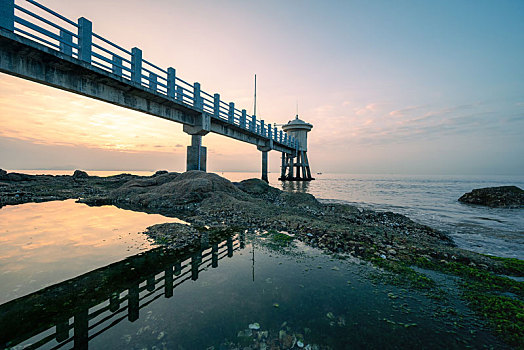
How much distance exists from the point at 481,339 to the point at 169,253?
5.41 meters

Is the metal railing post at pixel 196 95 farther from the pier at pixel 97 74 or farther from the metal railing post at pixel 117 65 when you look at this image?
the metal railing post at pixel 117 65

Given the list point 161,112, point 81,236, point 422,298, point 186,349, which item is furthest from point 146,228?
point 161,112

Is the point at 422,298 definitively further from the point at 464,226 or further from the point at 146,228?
the point at 464,226

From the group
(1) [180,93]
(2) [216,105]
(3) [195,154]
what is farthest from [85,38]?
(2) [216,105]

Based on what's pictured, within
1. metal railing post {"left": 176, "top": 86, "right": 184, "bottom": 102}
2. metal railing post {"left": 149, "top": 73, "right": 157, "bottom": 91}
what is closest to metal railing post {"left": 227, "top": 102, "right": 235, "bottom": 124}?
metal railing post {"left": 176, "top": 86, "right": 184, "bottom": 102}

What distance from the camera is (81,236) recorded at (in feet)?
19.9

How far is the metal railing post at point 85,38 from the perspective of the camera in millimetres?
9398

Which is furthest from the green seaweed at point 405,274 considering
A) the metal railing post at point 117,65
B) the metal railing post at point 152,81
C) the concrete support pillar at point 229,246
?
the metal railing post at point 152,81

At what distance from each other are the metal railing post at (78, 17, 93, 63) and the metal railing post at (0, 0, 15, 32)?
2041 millimetres

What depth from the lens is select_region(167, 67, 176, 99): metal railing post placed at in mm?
14858

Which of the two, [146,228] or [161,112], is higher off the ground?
[161,112]

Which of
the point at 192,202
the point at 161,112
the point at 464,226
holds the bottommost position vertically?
the point at 464,226

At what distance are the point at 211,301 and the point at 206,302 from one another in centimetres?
7

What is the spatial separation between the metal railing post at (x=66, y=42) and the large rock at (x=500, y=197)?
1063 inches
